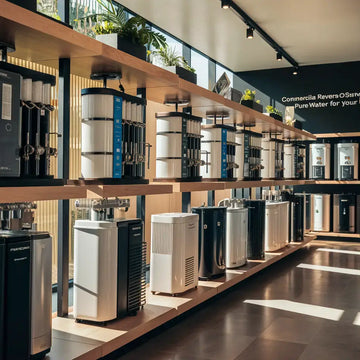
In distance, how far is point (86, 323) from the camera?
2816 millimetres

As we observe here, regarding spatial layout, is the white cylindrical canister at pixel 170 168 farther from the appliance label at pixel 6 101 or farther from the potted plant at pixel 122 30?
the appliance label at pixel 6 101

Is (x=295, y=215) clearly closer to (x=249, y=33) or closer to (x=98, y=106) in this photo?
(x=249, y=33)

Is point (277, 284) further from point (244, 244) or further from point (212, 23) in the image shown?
point (212, 23)

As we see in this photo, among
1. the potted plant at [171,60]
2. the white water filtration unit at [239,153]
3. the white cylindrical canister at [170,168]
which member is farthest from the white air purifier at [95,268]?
the white water filtration unit at [239,153]

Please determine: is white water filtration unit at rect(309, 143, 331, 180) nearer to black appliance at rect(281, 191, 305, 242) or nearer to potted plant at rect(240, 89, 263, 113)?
black appliance at rect(281, 191, 305, 242)

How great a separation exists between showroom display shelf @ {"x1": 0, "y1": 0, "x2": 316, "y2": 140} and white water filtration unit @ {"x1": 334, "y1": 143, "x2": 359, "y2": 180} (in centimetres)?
493

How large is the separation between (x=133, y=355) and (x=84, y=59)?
1.63 m

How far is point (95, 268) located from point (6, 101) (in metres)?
1.09

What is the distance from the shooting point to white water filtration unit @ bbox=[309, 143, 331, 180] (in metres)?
8.88

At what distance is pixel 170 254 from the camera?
3.61 meters

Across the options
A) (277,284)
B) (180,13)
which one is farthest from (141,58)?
(180,13)

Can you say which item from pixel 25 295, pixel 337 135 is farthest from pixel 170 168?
pixel 337 135

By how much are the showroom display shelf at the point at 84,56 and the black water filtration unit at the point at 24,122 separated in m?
0.17

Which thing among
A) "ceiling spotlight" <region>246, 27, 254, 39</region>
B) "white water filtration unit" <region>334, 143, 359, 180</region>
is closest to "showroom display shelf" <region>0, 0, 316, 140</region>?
"ceiling spotlight" <region>246, 27, 254, 39</region>
